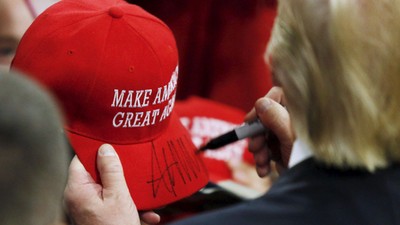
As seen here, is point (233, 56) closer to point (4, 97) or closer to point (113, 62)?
point (113, 62)

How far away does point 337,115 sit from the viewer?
100cm

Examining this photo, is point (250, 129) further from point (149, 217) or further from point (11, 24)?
point (11, 24)

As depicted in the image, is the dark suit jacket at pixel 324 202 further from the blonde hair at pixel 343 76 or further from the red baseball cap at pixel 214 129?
the red baseball cap at pixel 214 129

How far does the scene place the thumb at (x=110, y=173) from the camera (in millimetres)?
1109

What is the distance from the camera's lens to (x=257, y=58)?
83.8 inches

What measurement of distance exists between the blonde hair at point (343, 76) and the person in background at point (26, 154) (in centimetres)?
36

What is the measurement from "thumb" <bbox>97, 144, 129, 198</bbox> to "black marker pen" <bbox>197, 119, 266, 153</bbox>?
0.79 ft

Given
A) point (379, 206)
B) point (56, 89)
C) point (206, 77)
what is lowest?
point (206, 77)

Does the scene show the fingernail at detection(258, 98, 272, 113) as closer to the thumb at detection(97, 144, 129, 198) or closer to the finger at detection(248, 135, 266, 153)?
the finger at detection(248, 135, 266, 153)

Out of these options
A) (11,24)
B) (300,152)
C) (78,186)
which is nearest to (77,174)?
(78,186)

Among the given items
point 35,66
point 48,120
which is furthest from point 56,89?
point 48,120

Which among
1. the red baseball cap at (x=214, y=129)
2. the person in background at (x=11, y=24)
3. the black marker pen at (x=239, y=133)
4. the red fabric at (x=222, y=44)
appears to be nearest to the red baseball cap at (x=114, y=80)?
the black marker pen at (x=239, y=133)

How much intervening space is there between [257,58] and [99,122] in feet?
3.46

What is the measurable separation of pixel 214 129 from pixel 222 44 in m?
0.36
